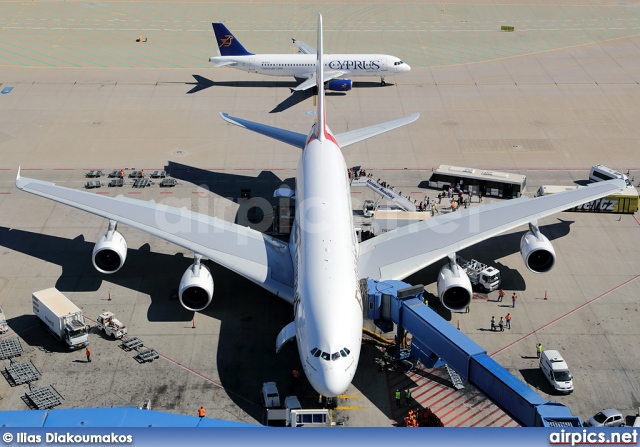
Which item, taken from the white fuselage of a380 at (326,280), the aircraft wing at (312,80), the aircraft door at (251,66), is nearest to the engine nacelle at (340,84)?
the aircraft wing at (312,80)

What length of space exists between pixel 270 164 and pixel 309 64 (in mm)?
19541

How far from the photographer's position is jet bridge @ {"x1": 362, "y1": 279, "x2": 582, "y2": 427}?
41.3 m

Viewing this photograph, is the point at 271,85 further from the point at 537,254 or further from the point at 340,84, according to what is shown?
the point at 537,254

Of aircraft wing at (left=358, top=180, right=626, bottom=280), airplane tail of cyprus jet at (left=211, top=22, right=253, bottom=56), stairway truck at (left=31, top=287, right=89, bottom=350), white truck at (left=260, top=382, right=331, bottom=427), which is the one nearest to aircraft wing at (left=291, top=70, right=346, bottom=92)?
airplane tail of cyprus jet at (left=211, top=22, right=253, bottom=56)

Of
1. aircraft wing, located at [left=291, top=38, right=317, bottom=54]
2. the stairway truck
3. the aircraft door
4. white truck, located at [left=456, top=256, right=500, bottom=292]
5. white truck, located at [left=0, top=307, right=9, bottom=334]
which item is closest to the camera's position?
the stairway truck

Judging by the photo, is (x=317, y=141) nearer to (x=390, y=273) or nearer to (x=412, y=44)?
(x=390, y=273)

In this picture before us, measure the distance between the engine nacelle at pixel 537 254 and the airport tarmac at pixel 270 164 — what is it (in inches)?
68.6

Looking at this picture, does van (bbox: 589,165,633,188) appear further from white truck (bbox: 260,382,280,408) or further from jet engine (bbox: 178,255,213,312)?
white truck (bbox: 260,382,280,408)

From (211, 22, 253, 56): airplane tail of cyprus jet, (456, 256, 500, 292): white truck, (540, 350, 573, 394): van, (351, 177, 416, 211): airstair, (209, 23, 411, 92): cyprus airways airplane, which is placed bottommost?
(540, 350, 573, 394): van

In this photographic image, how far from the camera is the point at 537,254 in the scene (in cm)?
5906

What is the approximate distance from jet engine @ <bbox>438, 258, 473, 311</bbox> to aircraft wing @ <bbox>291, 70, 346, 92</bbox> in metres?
39.8

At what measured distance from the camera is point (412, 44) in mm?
109812

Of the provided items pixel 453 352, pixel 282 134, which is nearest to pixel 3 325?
pixel 282 134

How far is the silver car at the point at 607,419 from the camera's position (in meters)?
46.0
